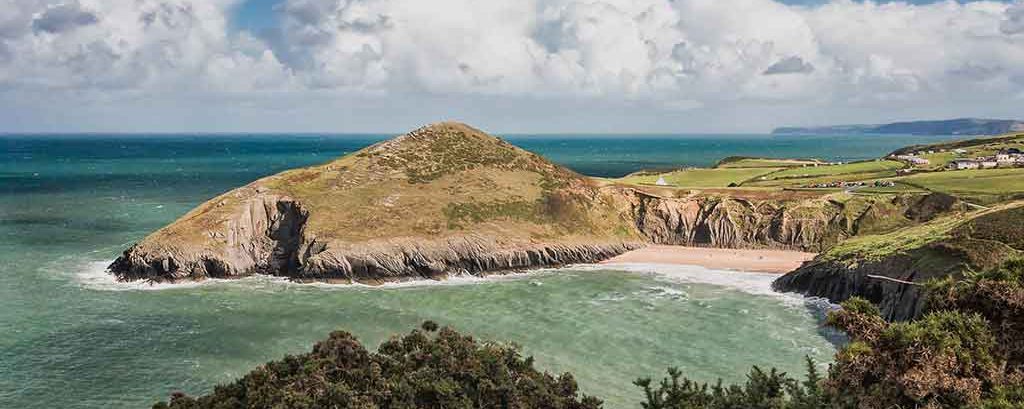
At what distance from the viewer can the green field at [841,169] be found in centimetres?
11269

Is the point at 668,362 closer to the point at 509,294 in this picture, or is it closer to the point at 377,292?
the point at 509,294

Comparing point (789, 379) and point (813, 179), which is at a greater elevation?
point (813, 179)

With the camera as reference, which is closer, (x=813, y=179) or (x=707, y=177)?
(x=813, y=179)

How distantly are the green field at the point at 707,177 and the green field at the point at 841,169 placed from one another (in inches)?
173

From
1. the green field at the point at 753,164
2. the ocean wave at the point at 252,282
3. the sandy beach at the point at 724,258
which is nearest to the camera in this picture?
the ocean wave at the point at 252,282

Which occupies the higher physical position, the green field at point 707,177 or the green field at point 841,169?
the green field at point 841,169

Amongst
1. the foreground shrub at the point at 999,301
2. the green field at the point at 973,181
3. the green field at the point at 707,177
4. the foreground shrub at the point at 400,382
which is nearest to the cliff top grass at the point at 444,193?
the green field at the point at 707,177

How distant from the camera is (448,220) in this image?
74.4 metres

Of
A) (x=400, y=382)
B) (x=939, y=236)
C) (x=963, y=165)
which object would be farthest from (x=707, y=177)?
(x=400, y=382)

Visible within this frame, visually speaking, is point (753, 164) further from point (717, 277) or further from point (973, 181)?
point (717, 277)

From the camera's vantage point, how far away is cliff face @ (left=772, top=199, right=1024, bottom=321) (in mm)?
46375

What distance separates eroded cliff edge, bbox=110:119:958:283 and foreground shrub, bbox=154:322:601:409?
38.0 meters

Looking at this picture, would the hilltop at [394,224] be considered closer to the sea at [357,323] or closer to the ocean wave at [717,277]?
the sea at [357,323]

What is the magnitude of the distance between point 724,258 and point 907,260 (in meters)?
24.1
